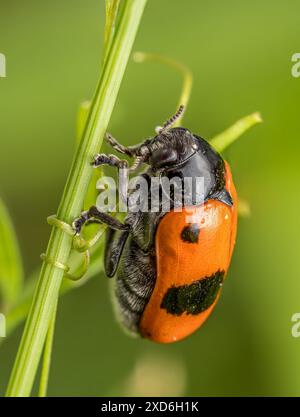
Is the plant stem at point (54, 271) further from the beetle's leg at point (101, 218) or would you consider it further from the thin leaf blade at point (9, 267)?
the thin leaf blade at point (9, 267)

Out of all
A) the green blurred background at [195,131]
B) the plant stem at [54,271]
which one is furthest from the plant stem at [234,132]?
the green blurred background at [195,131]

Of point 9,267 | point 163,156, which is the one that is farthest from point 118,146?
point 9,267

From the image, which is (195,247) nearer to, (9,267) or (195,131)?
(9,267)

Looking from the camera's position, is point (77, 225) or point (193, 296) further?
point (193, 296)
